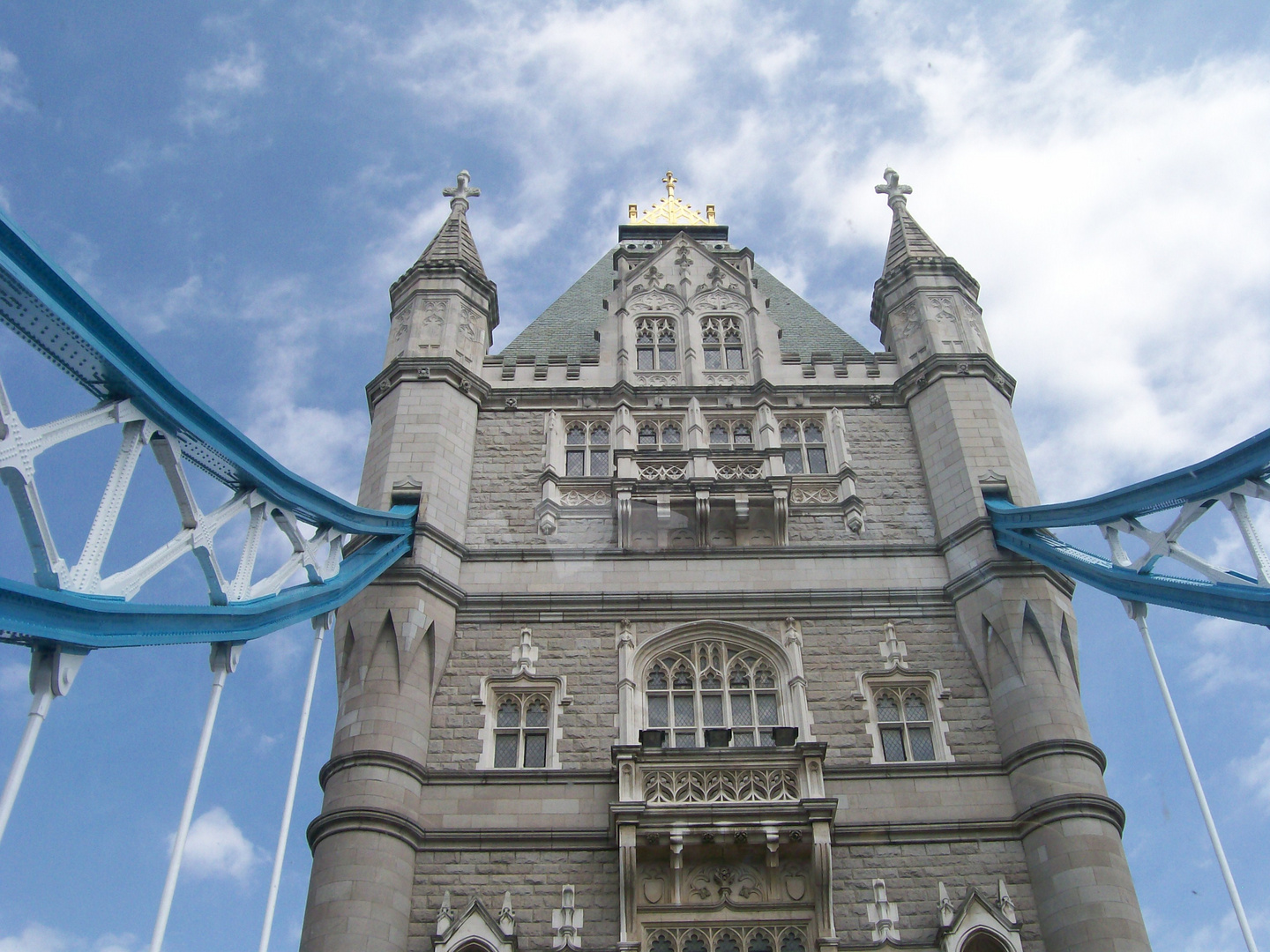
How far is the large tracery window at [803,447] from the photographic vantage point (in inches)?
786

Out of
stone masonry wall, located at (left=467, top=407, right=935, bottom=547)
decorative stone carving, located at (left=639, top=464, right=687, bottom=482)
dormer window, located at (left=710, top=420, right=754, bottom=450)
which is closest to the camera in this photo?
stone masonry wall, located at (left=467, top=407, right=935, bottom=547)

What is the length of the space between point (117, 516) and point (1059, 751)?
11.0 metres

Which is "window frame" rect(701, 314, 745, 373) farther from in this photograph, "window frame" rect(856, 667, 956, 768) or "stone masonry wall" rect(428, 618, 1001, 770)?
"window frame" rect(856, 667, 956, 768)

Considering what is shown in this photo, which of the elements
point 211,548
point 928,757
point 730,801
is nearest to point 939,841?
point 928,757

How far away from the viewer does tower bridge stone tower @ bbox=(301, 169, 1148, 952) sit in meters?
14.0

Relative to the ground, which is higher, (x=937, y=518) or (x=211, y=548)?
(x=937, y=518)

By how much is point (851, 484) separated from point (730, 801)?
6.33m

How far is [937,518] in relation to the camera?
60.4 feet

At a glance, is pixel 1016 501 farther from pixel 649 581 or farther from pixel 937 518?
pixel 649 581

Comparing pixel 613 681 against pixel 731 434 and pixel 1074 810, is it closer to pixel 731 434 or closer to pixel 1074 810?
pixel 731 434

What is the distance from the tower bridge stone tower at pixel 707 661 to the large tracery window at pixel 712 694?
44mm

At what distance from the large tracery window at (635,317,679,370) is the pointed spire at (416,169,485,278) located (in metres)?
3.17

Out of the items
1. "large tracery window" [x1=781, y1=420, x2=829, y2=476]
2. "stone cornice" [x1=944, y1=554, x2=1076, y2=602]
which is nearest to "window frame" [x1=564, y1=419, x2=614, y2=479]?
"large tracery window" [x1=781, y1=420, x2=829, y2=476]

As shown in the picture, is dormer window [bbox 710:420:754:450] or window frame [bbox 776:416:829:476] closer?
window frame [bbox 776:416:829:476]
